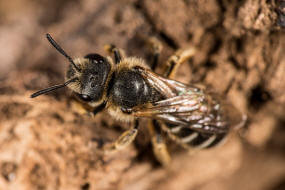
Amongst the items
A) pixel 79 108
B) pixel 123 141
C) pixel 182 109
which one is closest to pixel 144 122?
pixel 123 141

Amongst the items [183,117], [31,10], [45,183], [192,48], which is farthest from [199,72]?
[31,10]

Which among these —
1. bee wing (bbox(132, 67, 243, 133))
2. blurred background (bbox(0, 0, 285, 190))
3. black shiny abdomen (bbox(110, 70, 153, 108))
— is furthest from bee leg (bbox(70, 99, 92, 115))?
bee wing (bbox(132, 67, 243, 133))

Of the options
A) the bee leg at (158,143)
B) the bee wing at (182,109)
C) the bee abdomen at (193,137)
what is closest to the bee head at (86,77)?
the bee wing at (182,109)

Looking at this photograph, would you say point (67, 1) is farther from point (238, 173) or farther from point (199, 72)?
point (238, 173)

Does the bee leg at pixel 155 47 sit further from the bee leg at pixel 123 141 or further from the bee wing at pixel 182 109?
the bee leg at pixel 123 141

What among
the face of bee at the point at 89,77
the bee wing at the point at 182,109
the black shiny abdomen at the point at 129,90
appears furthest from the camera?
the bee wing at the point at 182,109

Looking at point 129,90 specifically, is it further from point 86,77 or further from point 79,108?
point 79,108
